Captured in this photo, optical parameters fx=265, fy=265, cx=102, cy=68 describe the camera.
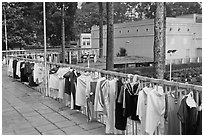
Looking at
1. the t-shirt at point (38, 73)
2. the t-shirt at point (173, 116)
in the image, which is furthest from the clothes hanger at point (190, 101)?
the t-shirt at point (38, 73)

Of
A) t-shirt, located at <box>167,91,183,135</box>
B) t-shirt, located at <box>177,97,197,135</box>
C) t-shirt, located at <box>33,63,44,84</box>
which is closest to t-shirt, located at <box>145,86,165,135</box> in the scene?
t-shirt, located at <box>167,91,183,135</box>

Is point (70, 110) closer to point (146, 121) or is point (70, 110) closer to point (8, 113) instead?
point (8, 113)

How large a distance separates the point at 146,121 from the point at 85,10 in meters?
49.5

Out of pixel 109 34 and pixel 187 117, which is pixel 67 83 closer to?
pixel 187 117

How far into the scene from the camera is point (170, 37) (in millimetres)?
29719

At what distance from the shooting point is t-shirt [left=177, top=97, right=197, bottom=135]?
10.2 feet

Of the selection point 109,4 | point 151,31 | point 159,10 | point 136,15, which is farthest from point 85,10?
point 159,10

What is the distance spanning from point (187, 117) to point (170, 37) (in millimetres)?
27678

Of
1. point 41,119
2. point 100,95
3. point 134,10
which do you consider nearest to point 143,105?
point 100,95

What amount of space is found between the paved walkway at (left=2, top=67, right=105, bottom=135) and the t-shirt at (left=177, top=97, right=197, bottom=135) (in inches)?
59.2

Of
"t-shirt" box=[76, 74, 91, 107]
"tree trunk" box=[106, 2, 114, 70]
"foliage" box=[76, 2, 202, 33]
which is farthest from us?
"foliage" box=[76, 2, 202, 33]

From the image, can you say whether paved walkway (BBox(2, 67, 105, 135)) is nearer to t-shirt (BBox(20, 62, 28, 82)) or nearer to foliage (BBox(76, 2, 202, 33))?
t-shirt (BBox(20, 62, 28, 82))

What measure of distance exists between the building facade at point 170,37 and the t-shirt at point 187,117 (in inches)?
1057

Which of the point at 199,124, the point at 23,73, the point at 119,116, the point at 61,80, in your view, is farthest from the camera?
the point at 23,73
